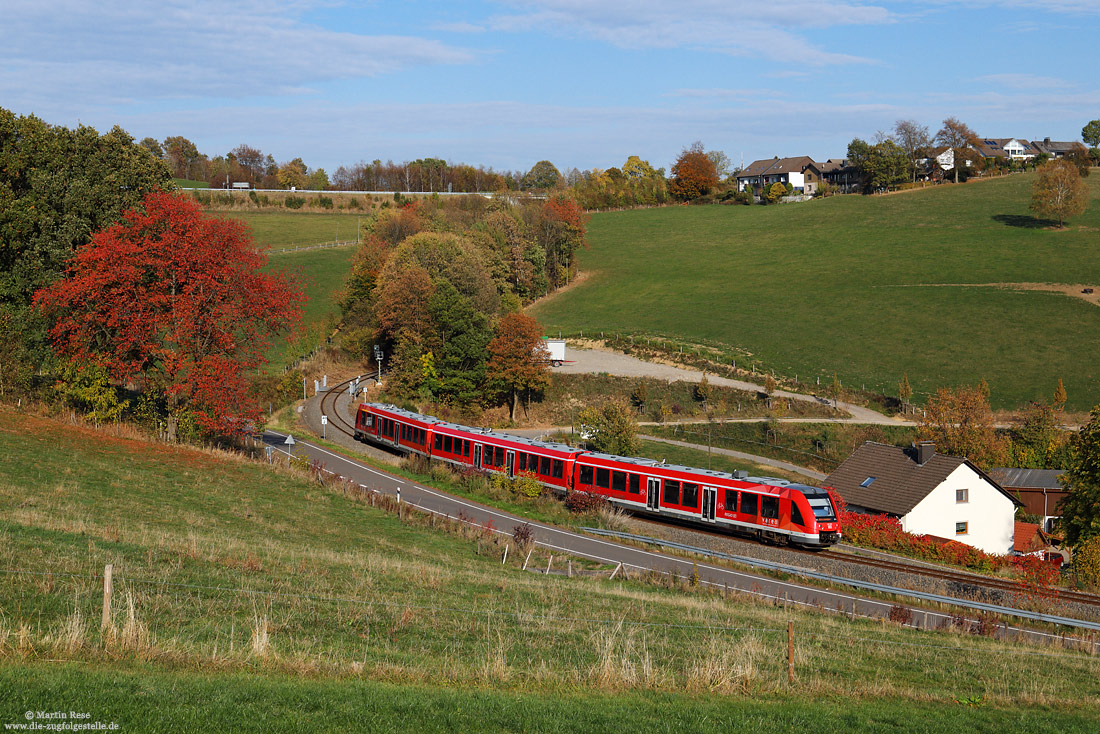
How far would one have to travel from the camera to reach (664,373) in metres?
80.5

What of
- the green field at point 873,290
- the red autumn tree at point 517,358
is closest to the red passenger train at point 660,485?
the red autumn tree at point 517,358

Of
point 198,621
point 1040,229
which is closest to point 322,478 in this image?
point 198,621

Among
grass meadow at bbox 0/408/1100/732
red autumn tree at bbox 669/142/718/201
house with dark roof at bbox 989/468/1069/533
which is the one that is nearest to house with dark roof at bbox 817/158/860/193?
red autumn tree at bbox 669/142/718/201

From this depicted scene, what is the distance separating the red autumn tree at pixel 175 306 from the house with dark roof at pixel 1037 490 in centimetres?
4894

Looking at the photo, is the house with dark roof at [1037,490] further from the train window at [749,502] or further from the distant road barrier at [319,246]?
the distant road barrier at [319,246]

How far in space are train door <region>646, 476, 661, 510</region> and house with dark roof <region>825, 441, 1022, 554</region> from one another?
17.5m

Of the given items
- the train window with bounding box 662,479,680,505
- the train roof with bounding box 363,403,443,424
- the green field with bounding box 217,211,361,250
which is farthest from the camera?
the green field with bounding box 217,211,361,250

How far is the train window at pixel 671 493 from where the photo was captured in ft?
123

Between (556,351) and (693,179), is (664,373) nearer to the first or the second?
(556,351)

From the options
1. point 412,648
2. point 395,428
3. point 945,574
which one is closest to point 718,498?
point 945,574

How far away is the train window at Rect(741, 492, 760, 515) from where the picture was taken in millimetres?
34719

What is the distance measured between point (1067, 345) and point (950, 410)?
27.4m

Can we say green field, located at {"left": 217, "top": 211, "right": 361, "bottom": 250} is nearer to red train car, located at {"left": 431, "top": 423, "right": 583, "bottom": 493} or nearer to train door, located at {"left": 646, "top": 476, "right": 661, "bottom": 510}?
red train car, located at {"left": 431, "top": 423, "right": 583, "bottom": 493}

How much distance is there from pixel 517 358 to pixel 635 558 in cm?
4340
